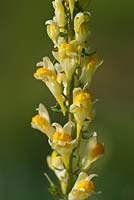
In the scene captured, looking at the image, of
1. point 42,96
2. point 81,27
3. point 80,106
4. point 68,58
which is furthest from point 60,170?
point 42,96

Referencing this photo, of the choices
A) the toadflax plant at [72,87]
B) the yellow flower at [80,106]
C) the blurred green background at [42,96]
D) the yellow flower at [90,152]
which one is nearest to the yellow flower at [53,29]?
the toadflax plant at [72,87]

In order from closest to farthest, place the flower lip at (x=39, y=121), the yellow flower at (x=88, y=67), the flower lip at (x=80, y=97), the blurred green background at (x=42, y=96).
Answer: the flower lip at (x=80, y=97), the yellow flower at (x=88, y=67), the flower lip at (x=39, y=121), the blurred green background at (x=42, y=96)

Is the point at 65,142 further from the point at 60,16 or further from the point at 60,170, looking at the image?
the point at 60,16

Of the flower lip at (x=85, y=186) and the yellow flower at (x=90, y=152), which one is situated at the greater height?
the yellow flower at (x=90, y=152)

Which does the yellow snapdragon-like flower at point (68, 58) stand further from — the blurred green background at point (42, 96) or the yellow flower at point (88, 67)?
the blurred green background at point (42, 96)
